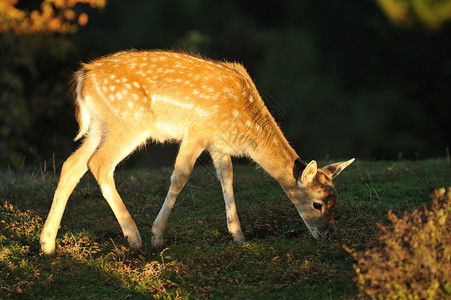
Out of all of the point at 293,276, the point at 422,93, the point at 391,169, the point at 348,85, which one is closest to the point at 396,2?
the point at 422,93

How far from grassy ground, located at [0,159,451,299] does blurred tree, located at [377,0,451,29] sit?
11121 millimetres

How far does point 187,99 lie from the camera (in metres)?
6.96

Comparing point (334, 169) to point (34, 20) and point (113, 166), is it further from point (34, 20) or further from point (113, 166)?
point (34, 20)

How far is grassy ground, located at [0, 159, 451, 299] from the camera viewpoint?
551cm

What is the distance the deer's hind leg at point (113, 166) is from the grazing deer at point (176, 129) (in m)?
0.01

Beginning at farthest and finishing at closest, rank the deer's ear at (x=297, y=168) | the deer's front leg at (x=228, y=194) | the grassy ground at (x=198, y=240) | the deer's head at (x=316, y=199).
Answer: the deer's ear at (x=297, y=168) → the deer's front leg at (x=228, y=194) → the deer's head at (x=316, y=199) → the grassy ground at (x=198, y=240)

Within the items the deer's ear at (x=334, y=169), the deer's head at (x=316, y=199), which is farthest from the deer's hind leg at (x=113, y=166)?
the deer's ear at (x=334, y=169)

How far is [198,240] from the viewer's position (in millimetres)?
6789

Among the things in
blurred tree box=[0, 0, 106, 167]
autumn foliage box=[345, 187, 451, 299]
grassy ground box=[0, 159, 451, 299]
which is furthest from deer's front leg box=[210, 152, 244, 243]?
blurred tree box=[0, 0, 106, 167]

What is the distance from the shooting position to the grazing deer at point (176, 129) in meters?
6.56

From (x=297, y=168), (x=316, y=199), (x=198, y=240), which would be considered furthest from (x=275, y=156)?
(x=198, y=240)

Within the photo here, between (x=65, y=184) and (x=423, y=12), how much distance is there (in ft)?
52.6

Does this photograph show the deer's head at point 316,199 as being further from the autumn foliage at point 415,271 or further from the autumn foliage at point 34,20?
the autumn foliage at point 34,20

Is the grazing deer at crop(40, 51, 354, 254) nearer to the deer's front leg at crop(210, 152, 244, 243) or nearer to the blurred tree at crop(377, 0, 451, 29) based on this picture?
the deer's front leg at crop(210, 152, 244, 243)
